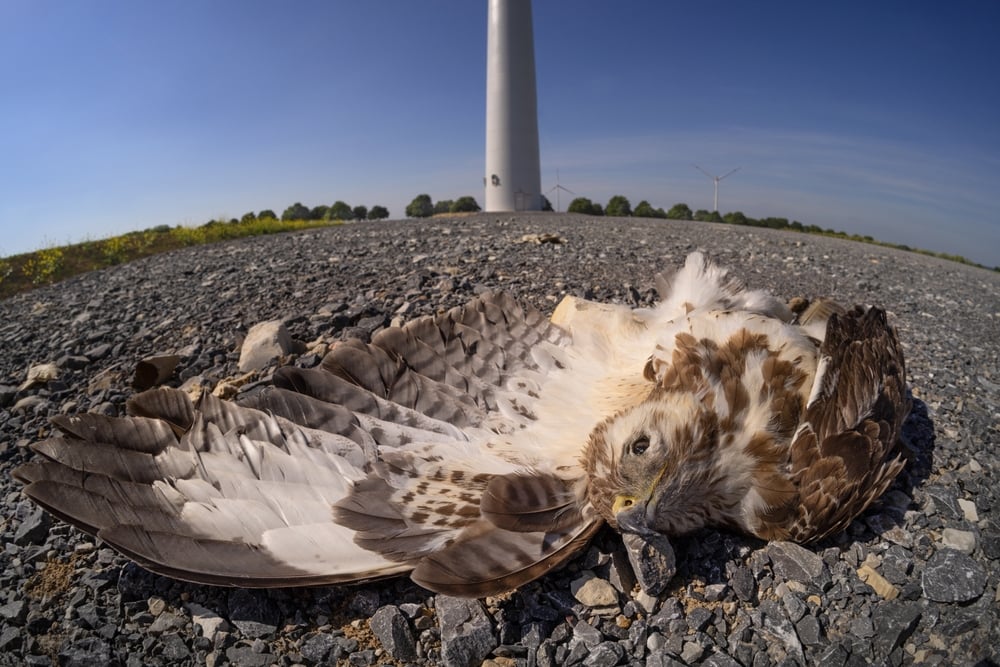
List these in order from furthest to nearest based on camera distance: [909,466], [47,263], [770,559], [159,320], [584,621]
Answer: [47,263], [159,320], [909,466], [770,559], [584,621]

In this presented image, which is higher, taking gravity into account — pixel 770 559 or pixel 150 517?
pixel 150 517

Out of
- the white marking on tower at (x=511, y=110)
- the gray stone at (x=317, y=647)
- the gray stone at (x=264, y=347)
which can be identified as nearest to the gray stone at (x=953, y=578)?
the gray stone at (x=317, y=647)

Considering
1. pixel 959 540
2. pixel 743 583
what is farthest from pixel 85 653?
pixel 959 540

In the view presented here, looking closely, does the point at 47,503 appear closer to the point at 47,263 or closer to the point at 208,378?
the point at 208,378

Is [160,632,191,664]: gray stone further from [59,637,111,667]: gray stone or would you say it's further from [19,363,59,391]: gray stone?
[19,363,59,391]: gray stone

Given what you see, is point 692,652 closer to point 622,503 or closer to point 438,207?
point 622,503

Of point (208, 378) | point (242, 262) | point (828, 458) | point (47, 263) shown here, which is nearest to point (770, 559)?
point (828, 458)

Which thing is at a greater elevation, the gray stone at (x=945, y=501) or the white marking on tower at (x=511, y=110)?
the white marking on tower at (x=511, y=110)

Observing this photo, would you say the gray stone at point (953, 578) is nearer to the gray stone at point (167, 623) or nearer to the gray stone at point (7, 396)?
the gray stone at point (167, 623)
